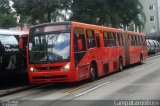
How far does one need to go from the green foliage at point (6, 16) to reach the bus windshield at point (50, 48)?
20.8 metres

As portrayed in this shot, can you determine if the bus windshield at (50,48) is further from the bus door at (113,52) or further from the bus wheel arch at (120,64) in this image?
the bus wheel arch at (120,64)

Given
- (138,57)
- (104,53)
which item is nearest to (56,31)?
(104,53)

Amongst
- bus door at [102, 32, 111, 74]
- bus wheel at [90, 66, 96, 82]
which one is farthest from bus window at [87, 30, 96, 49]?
bus door at [102, 32, 111, 74]

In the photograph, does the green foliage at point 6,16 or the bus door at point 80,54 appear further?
the green foliage at point 6,16

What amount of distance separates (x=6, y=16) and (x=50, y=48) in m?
34.6

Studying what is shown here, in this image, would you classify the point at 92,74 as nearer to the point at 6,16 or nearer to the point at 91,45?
the point at 91,45

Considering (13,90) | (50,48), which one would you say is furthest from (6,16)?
(13,90)

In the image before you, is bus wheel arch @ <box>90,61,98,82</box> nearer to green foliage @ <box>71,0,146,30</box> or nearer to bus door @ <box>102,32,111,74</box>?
bus door @ <box>102,32,111,74</box>

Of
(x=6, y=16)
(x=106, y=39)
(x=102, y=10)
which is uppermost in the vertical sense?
(x=6, y=16)

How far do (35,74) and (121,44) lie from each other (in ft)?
35.7

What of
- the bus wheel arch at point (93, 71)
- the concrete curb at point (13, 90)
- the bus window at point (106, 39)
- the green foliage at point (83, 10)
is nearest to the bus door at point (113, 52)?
the bus window at point (106, 39)

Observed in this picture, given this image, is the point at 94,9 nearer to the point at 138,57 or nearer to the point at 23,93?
the point at 138,57

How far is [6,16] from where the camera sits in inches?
2067

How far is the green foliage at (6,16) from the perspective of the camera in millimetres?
40178
